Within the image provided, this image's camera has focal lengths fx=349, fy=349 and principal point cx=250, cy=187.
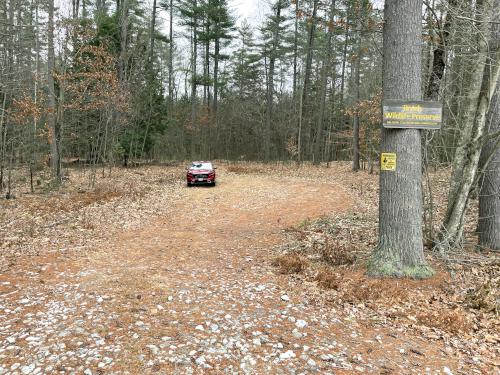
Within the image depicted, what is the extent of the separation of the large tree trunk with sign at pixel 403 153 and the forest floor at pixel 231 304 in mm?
355

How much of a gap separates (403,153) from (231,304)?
353cm

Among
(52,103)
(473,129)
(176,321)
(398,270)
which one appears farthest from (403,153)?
(52,103)

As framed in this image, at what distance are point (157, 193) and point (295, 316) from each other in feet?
41.4

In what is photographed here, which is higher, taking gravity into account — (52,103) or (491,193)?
(52,103)

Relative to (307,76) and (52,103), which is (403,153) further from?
(307,76)

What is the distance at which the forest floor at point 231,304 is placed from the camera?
3.72 m

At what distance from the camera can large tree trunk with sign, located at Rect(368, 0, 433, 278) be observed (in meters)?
5.48

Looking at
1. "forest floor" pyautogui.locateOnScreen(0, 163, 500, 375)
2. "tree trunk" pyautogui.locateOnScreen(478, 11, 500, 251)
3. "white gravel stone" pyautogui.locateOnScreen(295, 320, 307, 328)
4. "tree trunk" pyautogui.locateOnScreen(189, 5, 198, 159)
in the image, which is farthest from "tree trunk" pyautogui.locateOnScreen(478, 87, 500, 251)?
"tree trunk" pyautogui.locateOnScreen(189, 5, 198, 159)

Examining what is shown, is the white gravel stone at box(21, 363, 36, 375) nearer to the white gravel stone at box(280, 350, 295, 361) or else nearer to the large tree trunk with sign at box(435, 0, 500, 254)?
the white gravel stone at box(280, 350, 295, 361)

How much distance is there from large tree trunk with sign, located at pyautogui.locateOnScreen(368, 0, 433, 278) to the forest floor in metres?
0.36

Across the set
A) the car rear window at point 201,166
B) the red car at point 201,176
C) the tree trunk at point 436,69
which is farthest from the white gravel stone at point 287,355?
the car rear window at point 201,166

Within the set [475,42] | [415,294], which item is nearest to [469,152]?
[475,42]

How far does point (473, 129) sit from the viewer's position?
6.04m

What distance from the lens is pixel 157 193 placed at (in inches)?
640
